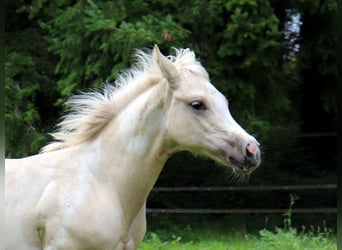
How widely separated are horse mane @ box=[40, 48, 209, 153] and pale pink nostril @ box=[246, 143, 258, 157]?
58cm

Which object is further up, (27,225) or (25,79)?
(27,225)

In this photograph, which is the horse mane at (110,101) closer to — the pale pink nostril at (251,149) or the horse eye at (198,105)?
the horse eye at (198,105)

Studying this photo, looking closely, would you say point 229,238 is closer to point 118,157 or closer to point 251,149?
point 118,157

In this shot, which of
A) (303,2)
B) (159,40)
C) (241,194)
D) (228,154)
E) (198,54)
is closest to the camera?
(228,154)

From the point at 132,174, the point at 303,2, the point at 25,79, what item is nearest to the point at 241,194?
the point at 303,2

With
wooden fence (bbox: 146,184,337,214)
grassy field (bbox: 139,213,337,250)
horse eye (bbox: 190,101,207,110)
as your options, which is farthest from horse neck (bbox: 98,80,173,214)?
wooden fence (bbox: 146,184,337,214)

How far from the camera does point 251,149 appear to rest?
10.6ft

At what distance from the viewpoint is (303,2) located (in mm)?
8875

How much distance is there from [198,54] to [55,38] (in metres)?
2.00

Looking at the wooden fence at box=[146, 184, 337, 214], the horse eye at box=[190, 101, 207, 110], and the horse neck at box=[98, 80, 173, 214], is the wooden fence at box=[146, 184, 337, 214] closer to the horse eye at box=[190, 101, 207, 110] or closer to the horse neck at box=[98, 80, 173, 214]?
the horse neck at box=[98, 80, 173, 214]

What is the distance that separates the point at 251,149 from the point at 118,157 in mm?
814

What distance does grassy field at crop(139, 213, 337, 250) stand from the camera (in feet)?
19.9

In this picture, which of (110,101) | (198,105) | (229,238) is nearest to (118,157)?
(110,101)

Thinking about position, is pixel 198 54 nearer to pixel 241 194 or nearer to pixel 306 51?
pixel 306 51
